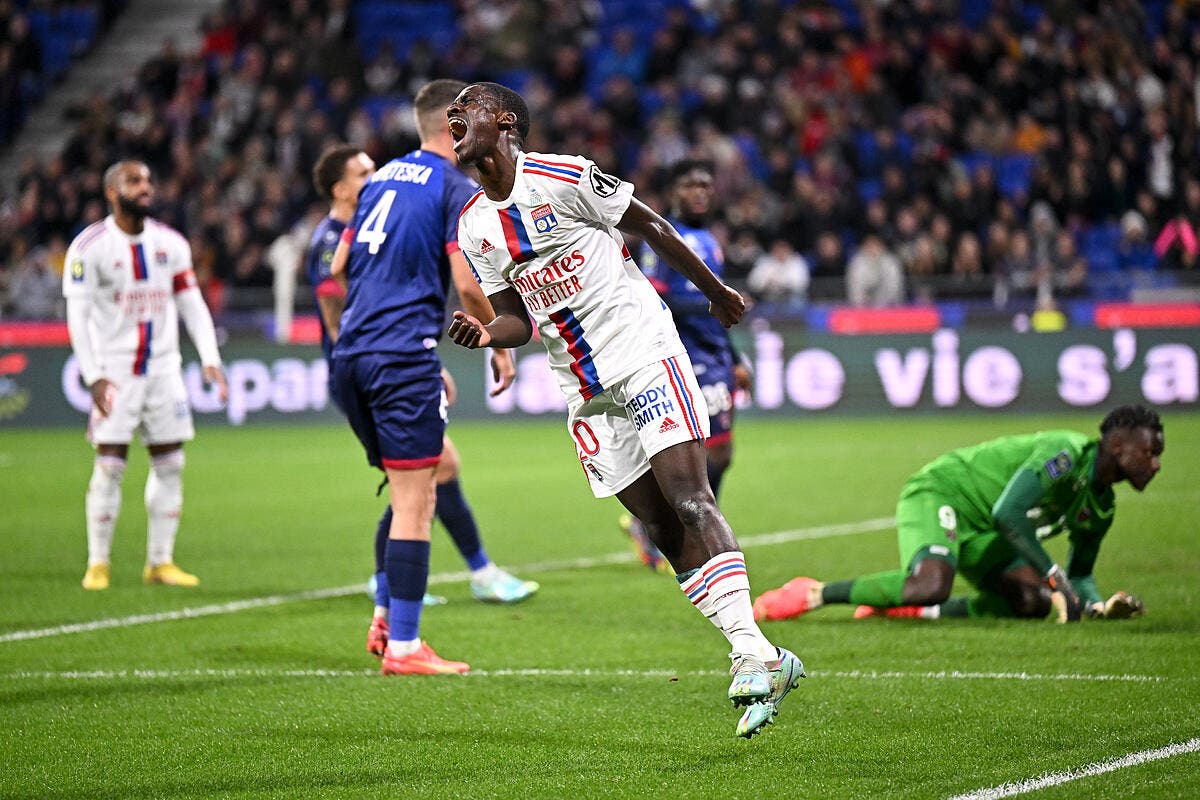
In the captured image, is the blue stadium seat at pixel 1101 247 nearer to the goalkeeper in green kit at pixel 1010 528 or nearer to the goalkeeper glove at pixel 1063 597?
the goalkeeper in green kit at pixel 1010 528

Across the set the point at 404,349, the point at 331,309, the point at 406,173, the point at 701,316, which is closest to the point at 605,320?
the point at 404,349

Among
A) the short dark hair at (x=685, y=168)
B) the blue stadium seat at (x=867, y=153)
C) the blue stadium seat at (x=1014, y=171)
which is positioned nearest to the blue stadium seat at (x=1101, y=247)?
the blue stadium seat at (x=1014, y=171)

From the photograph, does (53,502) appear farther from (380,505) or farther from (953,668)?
(953,668)

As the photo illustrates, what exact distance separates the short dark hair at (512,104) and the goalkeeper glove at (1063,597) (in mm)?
3224

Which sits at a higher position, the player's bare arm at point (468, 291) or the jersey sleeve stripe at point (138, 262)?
the jersey sleeve stripe at point (138, 262)

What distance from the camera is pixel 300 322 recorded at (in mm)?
20641

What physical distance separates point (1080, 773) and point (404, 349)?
3290 mm

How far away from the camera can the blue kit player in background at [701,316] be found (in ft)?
30.2

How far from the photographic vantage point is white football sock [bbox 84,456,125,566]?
932 cm

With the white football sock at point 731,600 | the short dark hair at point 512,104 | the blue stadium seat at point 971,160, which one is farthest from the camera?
the blue stadium seat at point 971,160

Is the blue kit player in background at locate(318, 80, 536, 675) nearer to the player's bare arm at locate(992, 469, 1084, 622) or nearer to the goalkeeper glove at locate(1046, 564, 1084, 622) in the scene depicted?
the player's bare arm at locate(992, 469, 1084, 622)

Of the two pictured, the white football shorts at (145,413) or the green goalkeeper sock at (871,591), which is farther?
the white football shorts at (145,413)

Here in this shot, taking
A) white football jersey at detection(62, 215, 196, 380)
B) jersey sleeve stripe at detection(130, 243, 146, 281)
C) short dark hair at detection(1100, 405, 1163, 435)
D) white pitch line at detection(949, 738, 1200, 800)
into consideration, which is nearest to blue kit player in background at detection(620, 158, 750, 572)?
short dark hair at detection(1100, 405, 1163, 435)

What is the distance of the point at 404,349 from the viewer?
21.7 feet
